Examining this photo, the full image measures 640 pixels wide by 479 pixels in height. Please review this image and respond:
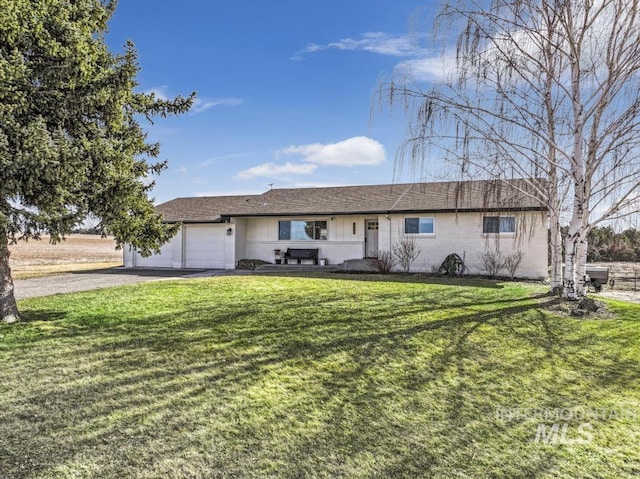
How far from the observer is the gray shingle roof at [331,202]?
17.0m

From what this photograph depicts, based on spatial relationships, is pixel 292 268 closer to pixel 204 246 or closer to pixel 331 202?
pixel 331 202

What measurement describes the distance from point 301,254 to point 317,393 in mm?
15438

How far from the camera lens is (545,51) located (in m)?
8.53

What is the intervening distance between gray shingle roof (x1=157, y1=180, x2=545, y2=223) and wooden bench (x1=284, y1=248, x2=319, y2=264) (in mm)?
1876

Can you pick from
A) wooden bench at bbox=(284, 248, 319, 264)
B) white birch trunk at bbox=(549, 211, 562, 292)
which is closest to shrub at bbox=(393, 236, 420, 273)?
wooden bench at bbox=(284, 248, 319, 264)

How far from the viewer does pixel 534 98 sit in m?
8.91

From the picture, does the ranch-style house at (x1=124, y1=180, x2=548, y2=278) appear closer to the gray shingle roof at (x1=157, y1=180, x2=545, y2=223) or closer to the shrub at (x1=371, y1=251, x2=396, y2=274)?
the gray shingle roof at (x1=157, y1=180, x2=545, y2=223)

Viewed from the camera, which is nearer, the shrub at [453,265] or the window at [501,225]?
the window at [501,225]

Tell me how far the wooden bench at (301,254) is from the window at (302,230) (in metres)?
0.62

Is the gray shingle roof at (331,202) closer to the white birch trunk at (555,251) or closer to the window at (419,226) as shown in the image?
the window at (419,226)

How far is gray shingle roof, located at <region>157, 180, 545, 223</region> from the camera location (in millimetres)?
16953

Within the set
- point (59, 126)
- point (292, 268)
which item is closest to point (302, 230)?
point (292, 268)

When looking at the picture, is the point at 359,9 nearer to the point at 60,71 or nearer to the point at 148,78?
the point at 148,78

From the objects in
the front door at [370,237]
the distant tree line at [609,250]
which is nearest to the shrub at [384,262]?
the front door at [370,237]
